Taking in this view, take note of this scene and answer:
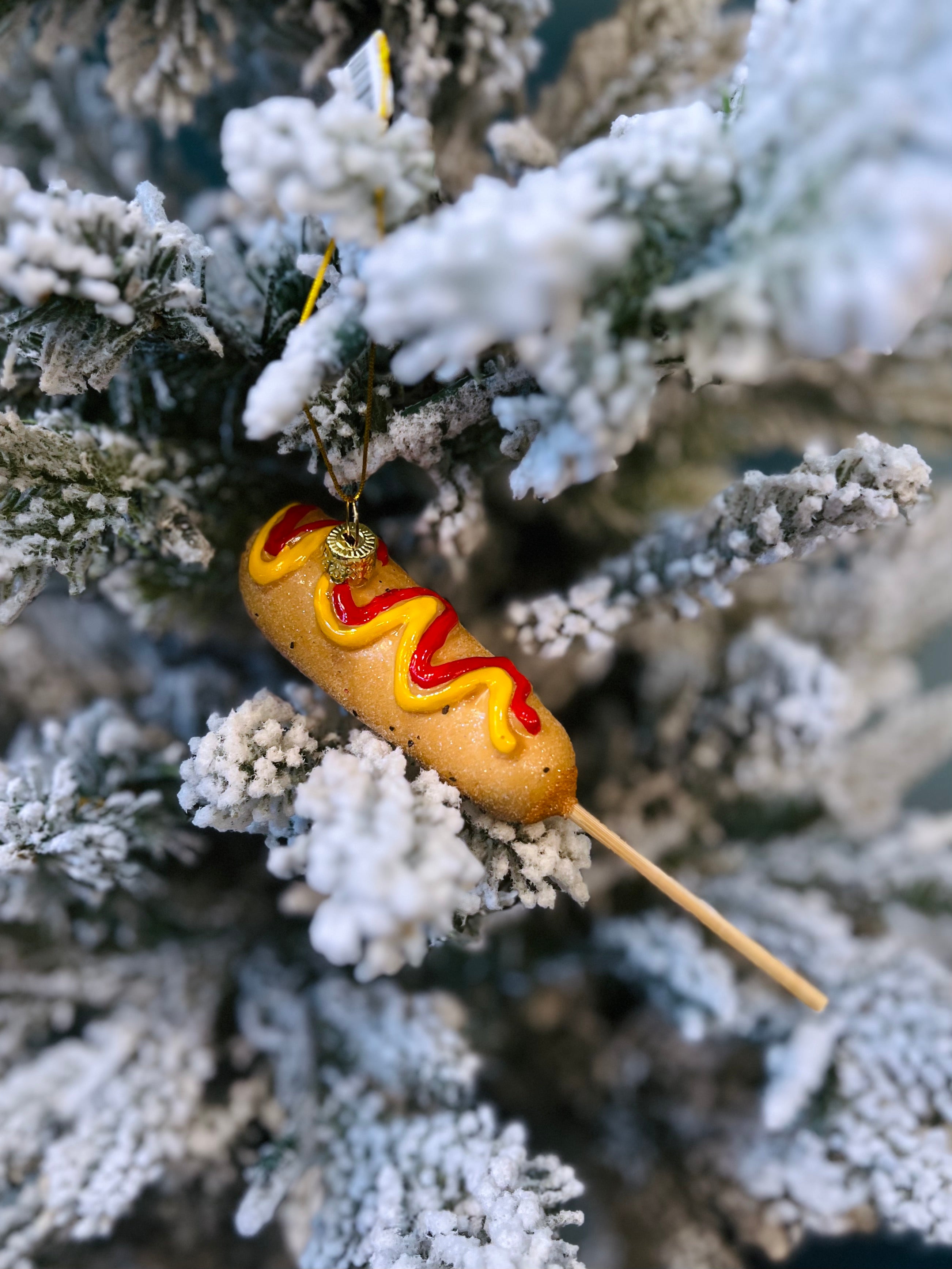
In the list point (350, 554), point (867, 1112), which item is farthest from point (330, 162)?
point (867, 1112)

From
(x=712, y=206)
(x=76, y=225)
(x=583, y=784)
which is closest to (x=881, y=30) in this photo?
(x=712, y=206)

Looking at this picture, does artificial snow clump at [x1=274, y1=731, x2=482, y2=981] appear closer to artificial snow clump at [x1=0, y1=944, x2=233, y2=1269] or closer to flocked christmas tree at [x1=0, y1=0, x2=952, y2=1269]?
flocked christmas tree at [x1=0, y1=0, x2=952, y2=1269]

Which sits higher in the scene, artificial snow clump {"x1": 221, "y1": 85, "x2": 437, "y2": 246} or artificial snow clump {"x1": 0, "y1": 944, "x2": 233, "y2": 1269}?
artificial snow clump {"x1": 221, "y1": 85, "x2": 437, "y2": 246}

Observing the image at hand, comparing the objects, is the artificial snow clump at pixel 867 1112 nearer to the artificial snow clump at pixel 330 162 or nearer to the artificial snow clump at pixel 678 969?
the artificial snow clump at pixel 678 969

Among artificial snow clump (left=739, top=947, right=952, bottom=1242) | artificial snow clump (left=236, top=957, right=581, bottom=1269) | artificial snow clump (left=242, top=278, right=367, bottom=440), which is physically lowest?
artificial snow clump (left=739, top=947, right=952, bottom=1242)

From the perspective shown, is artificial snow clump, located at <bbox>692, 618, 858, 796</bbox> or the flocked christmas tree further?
artificial snow clump, located at <bbox>692, 618, 858, 796</bbox>

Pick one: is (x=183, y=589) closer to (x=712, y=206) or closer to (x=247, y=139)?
(x=247, y=139)

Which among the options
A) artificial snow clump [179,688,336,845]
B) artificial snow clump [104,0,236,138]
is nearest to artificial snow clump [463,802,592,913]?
artificial snow clump [179,688,336,845]
